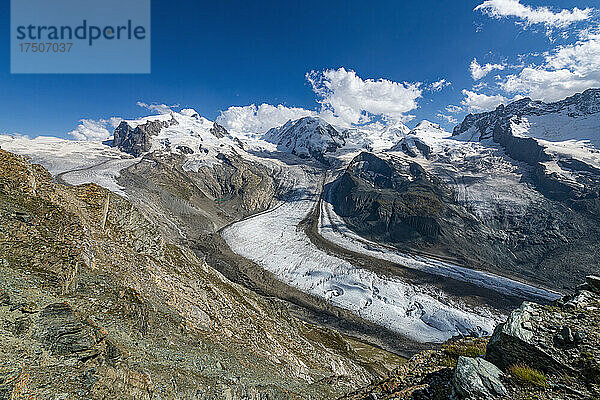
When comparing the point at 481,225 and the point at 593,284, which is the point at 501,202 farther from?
the point at 593,284

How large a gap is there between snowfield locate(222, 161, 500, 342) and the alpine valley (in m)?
0.33

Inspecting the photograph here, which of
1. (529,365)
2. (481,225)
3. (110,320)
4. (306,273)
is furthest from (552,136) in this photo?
(110,320)

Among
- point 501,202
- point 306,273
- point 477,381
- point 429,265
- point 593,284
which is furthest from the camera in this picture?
point 501,202

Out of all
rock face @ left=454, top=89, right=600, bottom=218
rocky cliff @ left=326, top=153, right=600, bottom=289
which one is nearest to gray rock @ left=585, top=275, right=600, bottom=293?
rocky cliff @ left=326, top=153, right=600, bottom=289

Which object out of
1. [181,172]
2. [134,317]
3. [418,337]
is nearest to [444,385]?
[134,317]

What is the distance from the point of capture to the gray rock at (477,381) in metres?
5.44

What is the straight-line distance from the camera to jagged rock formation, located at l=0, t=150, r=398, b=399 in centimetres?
746

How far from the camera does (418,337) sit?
34938mm

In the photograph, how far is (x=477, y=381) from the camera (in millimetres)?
5617

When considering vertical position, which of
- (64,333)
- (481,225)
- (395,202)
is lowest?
(481,225)

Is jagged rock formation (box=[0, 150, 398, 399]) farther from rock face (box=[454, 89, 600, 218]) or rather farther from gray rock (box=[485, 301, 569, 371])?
rock face (box=[454, 89, 600, 218])

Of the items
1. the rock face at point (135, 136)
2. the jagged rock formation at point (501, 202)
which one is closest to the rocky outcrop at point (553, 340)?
the jagged rock formation at point (501, 202)

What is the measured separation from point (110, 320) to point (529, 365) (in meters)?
13.4

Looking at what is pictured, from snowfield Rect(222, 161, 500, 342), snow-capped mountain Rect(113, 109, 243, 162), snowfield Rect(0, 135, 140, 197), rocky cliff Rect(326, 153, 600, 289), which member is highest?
snow-capped mountain Rect(113, 109, 243, 162)
